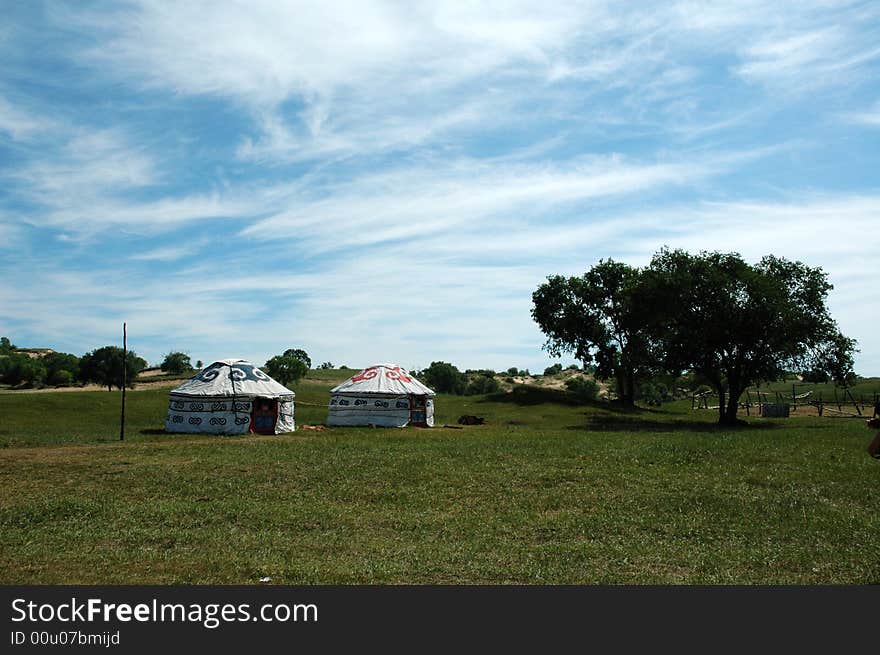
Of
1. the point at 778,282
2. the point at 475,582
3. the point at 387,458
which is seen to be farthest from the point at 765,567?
the point at 778,282

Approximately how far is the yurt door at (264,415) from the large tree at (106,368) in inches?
2039

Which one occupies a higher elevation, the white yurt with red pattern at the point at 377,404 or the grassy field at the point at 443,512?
the white yurt with red pattern at the point at 377,404

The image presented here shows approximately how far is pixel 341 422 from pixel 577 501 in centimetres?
2947

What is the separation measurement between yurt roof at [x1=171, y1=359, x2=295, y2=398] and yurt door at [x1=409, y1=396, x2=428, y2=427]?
7954 mm

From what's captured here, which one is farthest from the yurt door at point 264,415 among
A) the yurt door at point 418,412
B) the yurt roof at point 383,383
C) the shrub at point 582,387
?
the shrub at point 582,387

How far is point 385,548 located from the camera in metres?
12.7

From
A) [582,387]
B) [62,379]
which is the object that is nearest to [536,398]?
[582,387]

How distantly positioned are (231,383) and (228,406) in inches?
59.3

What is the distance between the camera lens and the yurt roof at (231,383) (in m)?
40.4

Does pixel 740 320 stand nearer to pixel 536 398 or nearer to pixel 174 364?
pixel 536 398

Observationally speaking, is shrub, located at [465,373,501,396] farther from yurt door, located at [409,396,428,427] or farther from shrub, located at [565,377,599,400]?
yurt door, located at [409,396,428,427]

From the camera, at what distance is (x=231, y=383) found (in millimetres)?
41031

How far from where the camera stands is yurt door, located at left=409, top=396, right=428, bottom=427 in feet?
150

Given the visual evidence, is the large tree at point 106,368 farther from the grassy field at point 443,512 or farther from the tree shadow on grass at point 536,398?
the grassy field at point 443,512
